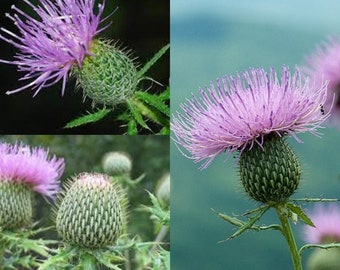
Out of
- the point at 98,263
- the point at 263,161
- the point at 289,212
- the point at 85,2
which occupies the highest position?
the point at 85,2

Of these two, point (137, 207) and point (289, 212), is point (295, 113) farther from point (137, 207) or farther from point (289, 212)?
point (137, 207)

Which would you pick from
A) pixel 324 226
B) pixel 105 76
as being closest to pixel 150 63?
pixel 105 76

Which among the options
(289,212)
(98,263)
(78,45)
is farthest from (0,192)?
(289,212)

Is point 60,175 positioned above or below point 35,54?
below

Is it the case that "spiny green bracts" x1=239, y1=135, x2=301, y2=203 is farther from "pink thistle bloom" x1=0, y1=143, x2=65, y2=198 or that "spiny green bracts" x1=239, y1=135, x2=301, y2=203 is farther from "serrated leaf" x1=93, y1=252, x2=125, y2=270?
"pink thistle bloom" x1=0, y1=143, x2=65, y2=198

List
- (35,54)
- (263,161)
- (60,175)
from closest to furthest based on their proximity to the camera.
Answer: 1. (263,161)
2. (35,54)
3. (60,175)

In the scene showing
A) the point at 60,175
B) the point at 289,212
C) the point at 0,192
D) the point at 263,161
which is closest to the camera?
the point at 289,212
